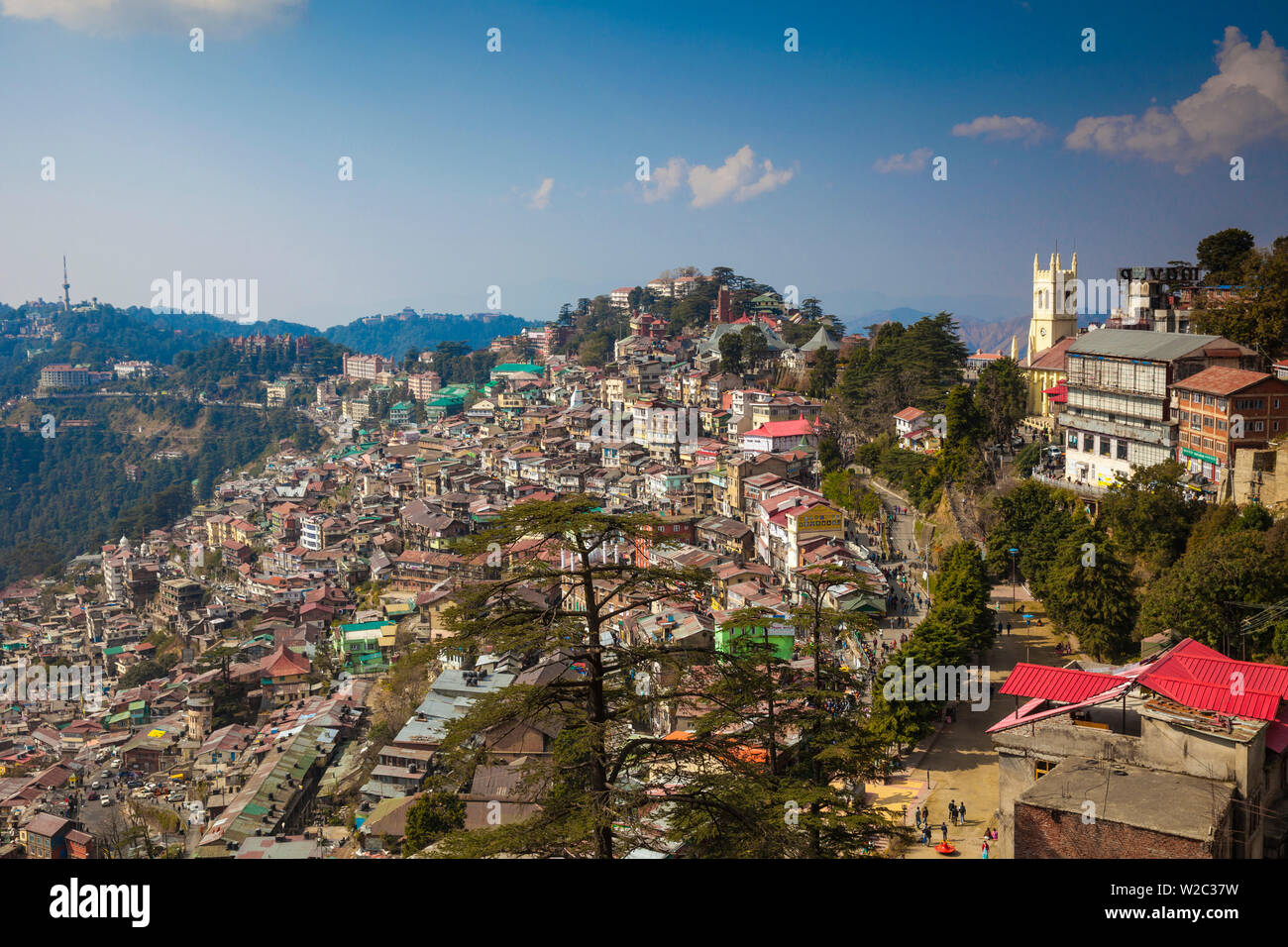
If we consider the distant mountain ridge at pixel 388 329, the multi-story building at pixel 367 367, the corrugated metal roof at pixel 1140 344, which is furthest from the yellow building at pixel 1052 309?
the distant mountain ridge at pixel 388 329

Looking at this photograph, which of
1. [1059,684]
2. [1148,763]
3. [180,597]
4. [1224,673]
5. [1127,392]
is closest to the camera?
[1148,763]

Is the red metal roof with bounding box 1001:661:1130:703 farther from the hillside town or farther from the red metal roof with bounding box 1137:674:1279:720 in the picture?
the red metal roof with bounding box 1137:674:1279:720

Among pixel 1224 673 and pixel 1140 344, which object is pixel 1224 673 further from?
pixel 1140 344

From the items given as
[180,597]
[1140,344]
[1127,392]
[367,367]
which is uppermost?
[367,367]

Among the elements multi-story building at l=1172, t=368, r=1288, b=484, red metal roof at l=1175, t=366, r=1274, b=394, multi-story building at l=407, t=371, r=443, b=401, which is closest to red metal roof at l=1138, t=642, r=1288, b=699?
multi-story building at l=1172, t=368, r=1288, b=484

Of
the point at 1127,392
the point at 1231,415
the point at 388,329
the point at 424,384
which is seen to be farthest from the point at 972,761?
the point at 388,329

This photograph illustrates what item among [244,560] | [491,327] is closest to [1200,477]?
[244,560]
